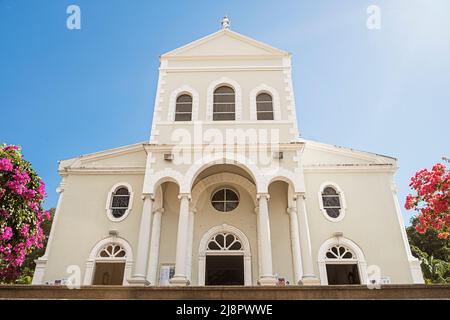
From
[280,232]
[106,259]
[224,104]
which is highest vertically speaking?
[224,104]

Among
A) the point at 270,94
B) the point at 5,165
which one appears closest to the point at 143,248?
the point at 5,165

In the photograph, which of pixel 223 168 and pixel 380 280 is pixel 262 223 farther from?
pixel 380 280

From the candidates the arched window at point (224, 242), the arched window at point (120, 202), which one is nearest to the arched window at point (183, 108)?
the arched window at point (120, 202)

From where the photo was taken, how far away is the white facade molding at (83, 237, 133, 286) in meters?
13.4

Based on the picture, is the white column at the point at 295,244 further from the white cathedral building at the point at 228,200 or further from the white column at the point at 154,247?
the white column at the point at 154,247

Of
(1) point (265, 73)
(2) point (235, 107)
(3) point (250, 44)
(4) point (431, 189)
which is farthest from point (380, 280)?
(3) point (250, 44)

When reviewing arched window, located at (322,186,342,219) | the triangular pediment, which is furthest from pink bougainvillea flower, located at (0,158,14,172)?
arched window, located at (322,186,342,219)

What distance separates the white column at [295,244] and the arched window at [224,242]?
2311 millimetres

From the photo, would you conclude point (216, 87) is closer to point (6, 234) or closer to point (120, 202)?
point (120, 202)

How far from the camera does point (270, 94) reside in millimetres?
15820

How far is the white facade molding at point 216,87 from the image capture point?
15202 mm

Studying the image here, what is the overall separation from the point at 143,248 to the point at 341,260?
7.88m

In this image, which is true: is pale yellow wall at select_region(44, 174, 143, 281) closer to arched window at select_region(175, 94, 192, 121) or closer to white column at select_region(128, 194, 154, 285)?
Result: white column at select_region(128, 194, 154, 285)
